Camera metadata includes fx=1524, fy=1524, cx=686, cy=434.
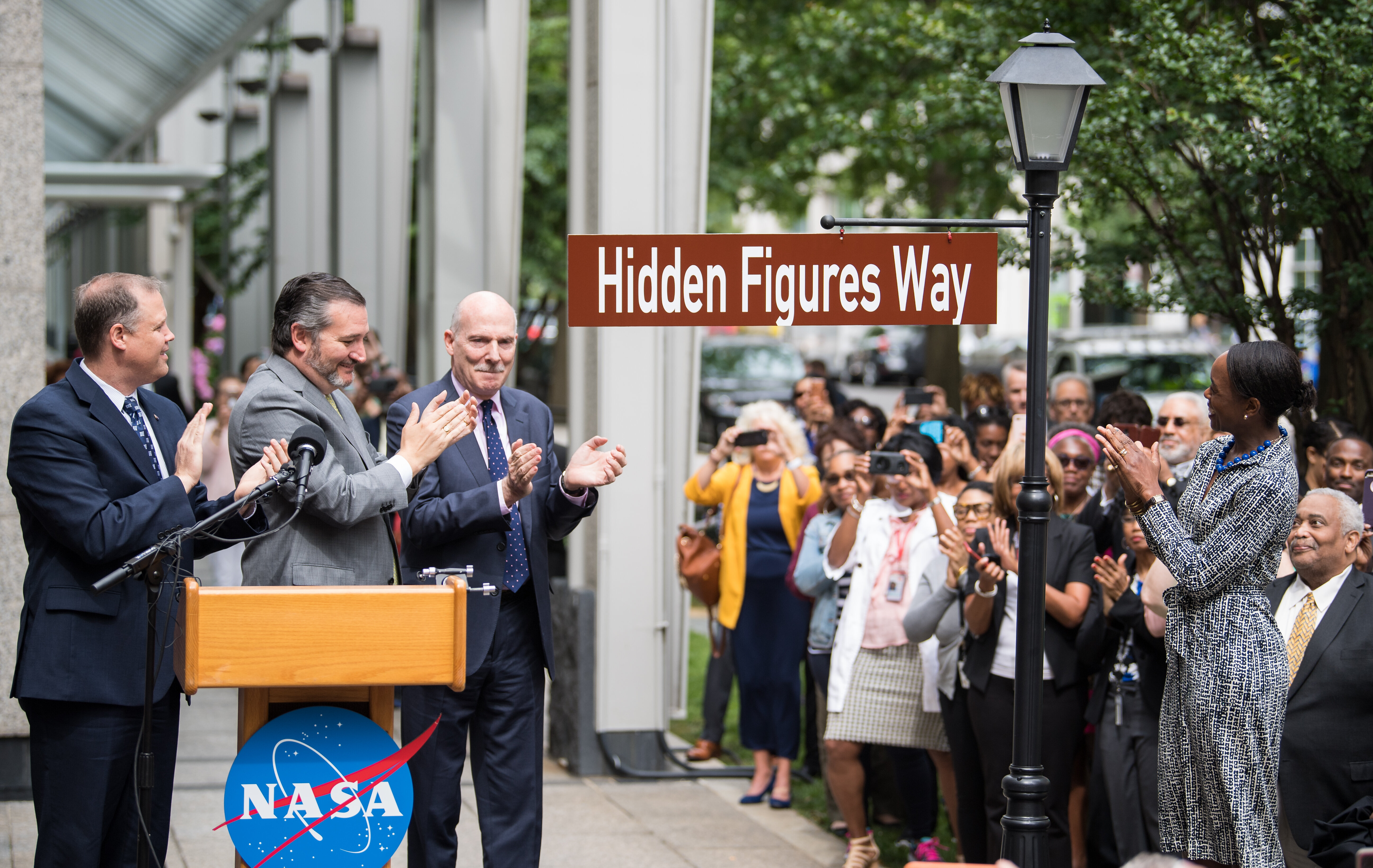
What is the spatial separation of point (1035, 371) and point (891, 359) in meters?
39.8

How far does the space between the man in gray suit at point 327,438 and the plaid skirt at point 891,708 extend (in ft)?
8.76

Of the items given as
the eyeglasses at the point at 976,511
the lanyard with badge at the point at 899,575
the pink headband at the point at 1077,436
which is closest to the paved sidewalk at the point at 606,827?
the lanyard with badge at the point at 899,575

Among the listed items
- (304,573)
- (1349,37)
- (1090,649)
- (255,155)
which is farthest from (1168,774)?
(255,155)

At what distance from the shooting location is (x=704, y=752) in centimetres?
879

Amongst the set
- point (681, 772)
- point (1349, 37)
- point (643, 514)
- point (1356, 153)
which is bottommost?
point (681, 772)

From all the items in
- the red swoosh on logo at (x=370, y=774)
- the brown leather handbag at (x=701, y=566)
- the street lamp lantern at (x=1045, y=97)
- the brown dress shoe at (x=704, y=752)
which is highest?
the street lamp lantern at (x=1045, y=97)

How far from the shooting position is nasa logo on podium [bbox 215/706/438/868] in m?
4.13

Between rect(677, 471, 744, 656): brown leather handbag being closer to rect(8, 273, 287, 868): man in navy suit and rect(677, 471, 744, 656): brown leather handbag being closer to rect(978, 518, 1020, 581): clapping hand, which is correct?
rect(978, 518, 1020, 581): clapping hand

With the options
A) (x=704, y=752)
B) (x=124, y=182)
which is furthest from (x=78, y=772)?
(x=124, y=182)

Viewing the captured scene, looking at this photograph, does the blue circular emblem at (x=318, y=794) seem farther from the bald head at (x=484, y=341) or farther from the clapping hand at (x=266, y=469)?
the bald head at (x=484, y=341)

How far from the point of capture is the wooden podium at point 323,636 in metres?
3.92

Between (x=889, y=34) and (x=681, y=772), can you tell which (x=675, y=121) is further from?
(x=889, y=34)

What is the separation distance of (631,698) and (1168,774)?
359cm

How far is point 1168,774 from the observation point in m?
5.02
